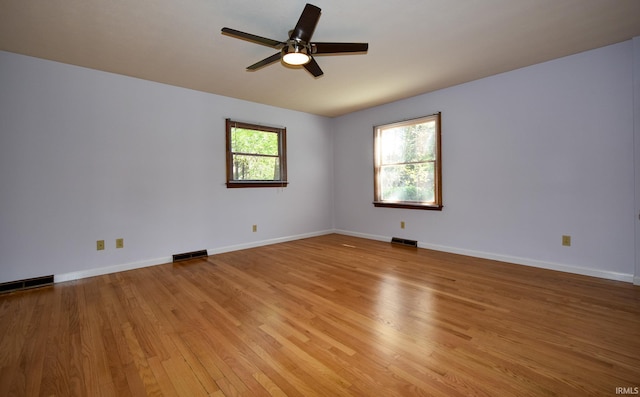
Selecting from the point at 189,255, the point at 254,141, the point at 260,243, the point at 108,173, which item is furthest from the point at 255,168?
the point at 108,173

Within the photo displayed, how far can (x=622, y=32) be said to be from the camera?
2658 millimetres

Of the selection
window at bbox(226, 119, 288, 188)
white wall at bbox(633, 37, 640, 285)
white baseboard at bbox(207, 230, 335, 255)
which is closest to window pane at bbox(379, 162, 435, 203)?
white baseboard at bbox(207, 230, 335, 255)

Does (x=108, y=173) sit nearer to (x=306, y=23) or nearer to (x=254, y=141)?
(x=254, y=141)

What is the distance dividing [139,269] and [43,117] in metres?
2.03

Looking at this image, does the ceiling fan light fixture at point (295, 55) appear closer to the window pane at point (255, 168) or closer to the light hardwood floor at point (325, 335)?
the light hardwood floor at point (325, 335)

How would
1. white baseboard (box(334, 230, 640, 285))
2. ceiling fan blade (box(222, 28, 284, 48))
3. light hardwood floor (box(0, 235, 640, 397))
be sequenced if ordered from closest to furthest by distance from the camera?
light hardwood floor (box(0, 235, 640, 397))
ceiling fan blade (box(222, 28, 284, 48))
white baseboard (box(334, 230, 640, 285))

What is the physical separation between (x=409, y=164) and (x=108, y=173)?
4383 millimetres

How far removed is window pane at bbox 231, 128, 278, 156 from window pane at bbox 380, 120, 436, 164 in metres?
2.04

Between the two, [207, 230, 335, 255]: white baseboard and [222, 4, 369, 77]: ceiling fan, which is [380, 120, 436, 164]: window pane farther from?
[222, 4, 369, 77]: ceiling fan

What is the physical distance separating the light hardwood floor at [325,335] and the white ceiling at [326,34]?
248 centimetres

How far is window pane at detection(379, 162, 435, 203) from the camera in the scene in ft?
14.6

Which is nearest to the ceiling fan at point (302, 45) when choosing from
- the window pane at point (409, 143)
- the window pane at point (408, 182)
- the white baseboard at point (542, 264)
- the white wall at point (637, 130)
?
the window pane at point (409, 143)

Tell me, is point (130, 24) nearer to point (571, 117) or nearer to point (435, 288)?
point (435, 288)

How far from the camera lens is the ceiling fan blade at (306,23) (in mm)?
1918
